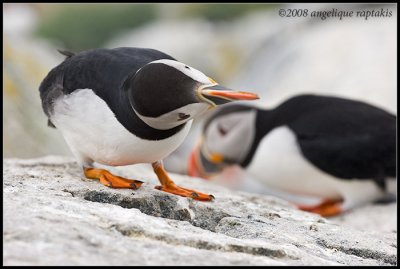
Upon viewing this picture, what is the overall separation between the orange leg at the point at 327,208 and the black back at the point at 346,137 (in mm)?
359

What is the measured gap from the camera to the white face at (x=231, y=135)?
27.0 feet

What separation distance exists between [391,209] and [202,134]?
271 cm

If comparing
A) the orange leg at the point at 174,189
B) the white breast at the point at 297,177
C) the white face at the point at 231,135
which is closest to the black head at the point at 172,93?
the orange leg at the point at 174,189

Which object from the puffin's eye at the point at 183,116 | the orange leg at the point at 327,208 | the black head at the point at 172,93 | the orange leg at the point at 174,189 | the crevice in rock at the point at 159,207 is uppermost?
the black head at the point at 172,93

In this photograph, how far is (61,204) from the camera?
3395mm

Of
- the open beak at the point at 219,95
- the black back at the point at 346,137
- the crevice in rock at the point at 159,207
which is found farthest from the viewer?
the black back at the point at 346,137

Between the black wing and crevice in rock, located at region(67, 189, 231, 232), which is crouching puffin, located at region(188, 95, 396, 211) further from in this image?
crevice in rock, located at region(67, 189, 231, 232)

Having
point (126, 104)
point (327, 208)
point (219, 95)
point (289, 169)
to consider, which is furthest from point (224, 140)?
point (219, 95)

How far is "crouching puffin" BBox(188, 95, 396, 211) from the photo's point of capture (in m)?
7.09

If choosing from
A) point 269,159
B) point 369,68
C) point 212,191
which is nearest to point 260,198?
point 212,191

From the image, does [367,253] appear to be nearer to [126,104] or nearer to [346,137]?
[126,104]

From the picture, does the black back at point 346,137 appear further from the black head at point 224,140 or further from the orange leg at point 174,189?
the orange leg at point 174,189

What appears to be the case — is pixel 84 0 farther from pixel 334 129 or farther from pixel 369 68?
pixel 334 129

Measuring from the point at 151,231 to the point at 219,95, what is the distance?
74cm
